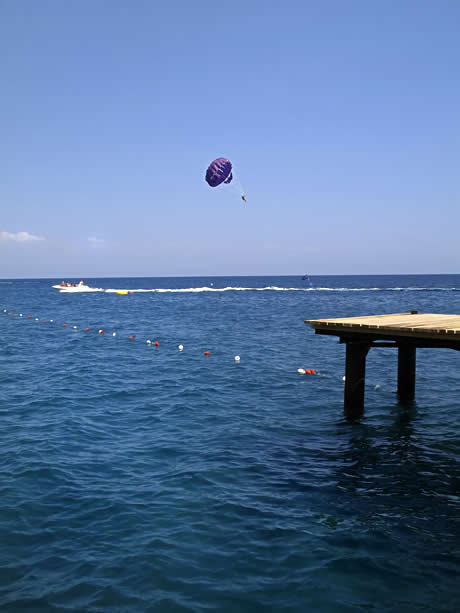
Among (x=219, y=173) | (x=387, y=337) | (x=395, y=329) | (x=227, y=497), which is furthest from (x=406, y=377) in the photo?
(x=219, y=173)

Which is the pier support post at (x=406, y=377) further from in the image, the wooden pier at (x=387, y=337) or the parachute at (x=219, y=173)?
the parachute at (x=219, y=173)

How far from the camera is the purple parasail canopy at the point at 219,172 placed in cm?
2978

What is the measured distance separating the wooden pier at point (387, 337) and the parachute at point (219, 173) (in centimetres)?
1723

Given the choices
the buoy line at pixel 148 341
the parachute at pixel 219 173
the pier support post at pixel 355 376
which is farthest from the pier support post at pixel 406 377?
the parachute at pixel 219 173

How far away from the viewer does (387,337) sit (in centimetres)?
1304

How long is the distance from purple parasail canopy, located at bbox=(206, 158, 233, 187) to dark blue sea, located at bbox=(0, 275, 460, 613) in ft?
46.4

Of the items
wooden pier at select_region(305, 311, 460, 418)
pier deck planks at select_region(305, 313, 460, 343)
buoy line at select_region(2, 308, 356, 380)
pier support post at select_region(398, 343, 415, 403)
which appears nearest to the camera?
pier deck planks at select_region(305, 313, 460, 343)

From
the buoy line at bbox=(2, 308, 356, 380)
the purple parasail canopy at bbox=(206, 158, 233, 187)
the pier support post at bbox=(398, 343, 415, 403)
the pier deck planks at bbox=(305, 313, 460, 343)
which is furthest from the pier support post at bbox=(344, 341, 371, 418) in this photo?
the purple parasail canopy at bbox=(206, 158, 233, 187)

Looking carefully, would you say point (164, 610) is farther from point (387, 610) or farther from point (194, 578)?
point (387, 610)

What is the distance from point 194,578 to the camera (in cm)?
696

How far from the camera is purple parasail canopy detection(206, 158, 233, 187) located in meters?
29.8

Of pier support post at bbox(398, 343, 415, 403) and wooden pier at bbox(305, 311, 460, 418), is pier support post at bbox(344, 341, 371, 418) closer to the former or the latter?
wooden pier at bbox(305, 311, 460, 418)

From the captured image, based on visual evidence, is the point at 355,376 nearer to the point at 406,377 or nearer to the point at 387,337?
the point at 387,337

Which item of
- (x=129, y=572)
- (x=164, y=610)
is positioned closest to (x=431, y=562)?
(x=164, y=610)
